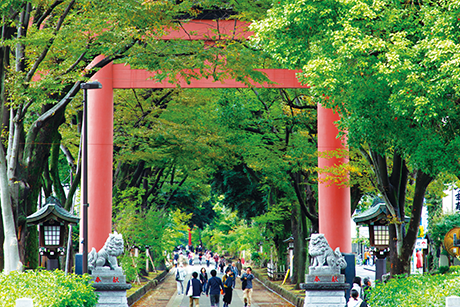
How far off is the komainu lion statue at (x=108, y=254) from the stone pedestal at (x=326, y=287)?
20.6 feet

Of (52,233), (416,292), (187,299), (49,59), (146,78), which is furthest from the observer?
(187,299)

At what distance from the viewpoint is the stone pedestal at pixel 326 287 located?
18844 millimetres

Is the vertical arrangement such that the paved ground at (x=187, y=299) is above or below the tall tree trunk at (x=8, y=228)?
below

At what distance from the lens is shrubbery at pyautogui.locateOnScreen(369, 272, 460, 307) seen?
30.4ft

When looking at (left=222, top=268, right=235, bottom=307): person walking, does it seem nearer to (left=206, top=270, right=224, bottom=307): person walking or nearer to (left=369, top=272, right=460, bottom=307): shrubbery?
(left=206, top=270, right=224, bottom=307): person walking

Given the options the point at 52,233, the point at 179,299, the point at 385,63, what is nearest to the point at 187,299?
the point at 179,299

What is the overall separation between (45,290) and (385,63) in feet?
26.0

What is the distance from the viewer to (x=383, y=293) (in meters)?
12.0

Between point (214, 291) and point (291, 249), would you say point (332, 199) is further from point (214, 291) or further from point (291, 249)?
point (291, 249)

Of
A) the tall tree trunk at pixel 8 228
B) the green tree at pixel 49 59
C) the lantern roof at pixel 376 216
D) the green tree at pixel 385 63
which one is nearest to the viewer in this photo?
the green tree at pixel 385 63

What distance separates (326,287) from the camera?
1884 centimetres

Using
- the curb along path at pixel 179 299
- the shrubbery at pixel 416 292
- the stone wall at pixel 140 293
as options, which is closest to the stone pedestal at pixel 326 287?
the curb along path at pixel 179 299

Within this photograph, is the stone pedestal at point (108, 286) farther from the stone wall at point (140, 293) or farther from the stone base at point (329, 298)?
the stone base at point (329, 298)

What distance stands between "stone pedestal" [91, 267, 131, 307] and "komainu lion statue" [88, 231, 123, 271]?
7.1 inches
